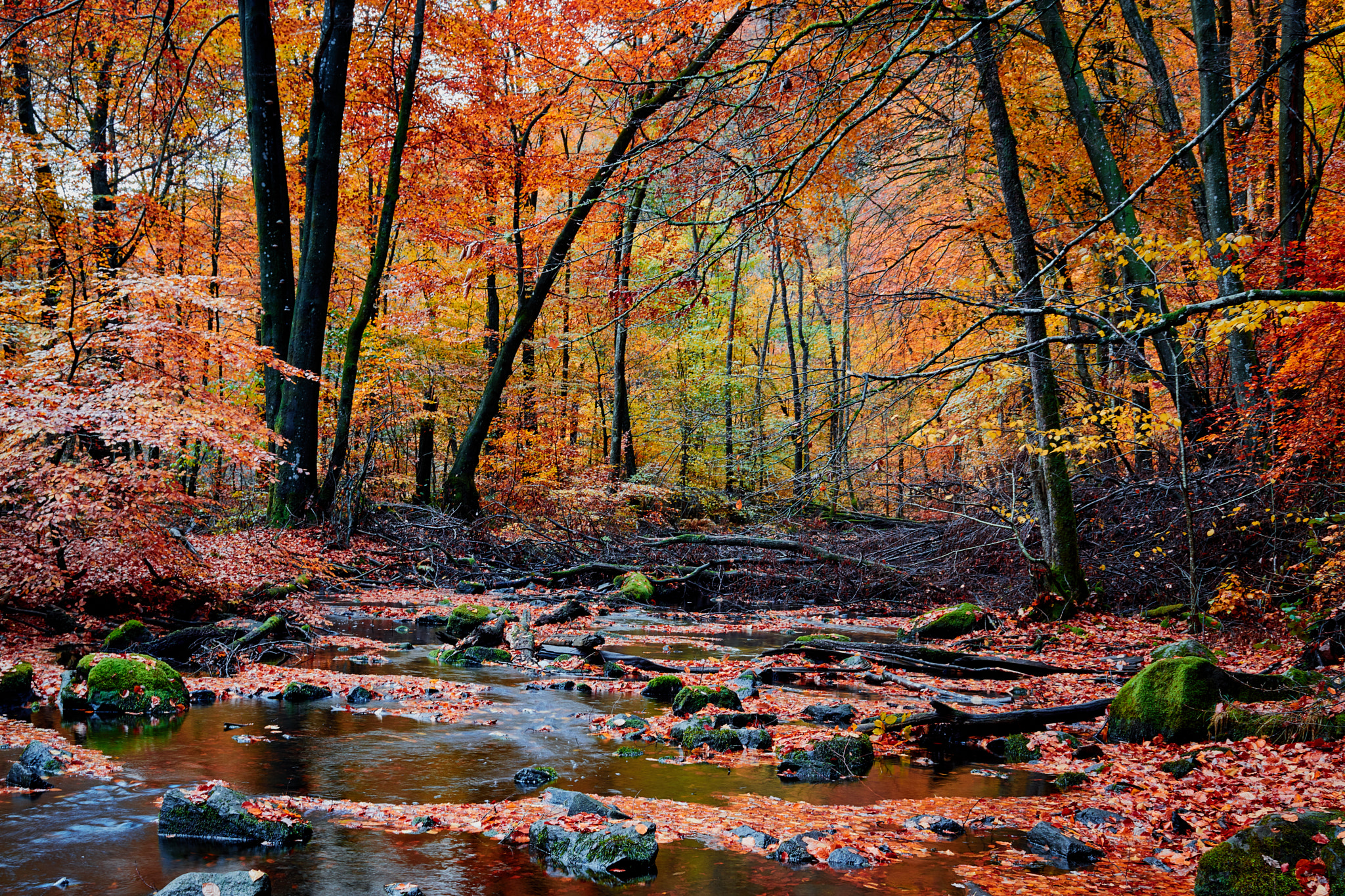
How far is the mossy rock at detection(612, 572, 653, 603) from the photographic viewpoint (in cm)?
1223

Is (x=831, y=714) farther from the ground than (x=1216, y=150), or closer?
closer

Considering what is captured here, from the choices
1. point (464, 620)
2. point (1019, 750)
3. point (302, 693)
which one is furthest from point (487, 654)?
point (1019, 750)

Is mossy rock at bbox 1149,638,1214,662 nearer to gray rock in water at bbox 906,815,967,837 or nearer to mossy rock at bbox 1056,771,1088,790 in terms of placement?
mossy rock at bbox 1056,771,1088,790

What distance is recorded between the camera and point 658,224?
4469 mm

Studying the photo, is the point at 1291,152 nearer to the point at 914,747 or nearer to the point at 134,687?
the point at 914,747

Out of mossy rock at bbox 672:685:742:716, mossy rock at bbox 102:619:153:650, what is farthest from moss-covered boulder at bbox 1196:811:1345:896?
mossy rock at bbox 102:619:153:650

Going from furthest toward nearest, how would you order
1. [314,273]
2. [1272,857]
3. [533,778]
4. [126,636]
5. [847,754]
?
[314,273] → [126,636] → [847,754] → [533,778] → [1272,857]

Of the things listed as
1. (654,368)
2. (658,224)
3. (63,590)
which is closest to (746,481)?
(654,368)

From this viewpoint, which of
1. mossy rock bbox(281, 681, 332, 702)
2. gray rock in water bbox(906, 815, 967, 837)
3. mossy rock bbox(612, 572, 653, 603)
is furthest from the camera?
mossy rock bbox(612, 572, 653, 603)

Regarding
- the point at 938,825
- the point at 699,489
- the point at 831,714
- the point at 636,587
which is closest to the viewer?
the point at 938,825

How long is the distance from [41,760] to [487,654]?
4337 millimetres

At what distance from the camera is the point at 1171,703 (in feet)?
17.3

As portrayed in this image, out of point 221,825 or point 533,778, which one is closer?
point 221,825

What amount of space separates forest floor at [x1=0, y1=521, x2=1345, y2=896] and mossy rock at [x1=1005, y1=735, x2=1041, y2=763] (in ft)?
0.26
